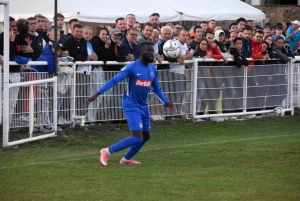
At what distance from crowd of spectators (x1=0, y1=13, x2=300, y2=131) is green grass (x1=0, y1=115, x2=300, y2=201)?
1.03 meters

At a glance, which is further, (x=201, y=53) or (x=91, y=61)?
(x=201, y=53)

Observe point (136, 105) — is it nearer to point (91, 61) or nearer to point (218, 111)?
point (91, 61)

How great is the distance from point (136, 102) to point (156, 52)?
476cm

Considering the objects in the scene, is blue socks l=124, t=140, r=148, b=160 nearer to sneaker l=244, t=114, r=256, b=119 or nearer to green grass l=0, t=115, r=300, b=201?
green grass l=0, t=115, r=300, b=201

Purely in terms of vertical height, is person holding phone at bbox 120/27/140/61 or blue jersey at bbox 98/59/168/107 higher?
person holding phone at bbox 120/27/140/61

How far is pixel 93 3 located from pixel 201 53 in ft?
18.5

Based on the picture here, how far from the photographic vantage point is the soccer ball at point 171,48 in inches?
623

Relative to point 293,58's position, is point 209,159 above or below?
below

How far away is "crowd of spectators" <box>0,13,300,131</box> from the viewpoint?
540 inches

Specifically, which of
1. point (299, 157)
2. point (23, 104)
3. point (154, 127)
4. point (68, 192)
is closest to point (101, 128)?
point (154, 127)

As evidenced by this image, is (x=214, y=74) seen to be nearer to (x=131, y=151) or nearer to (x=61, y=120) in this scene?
(x=61, y=120)

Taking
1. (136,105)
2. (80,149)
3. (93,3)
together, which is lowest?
(80,149)

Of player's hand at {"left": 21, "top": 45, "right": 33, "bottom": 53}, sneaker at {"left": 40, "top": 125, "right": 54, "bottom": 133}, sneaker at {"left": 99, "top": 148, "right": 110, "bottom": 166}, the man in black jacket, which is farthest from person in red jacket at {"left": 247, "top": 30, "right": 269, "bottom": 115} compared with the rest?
sneaker at {"left": 99, "top": 148, "right": 110, "bottom": 166}

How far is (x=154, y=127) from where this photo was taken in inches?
605
